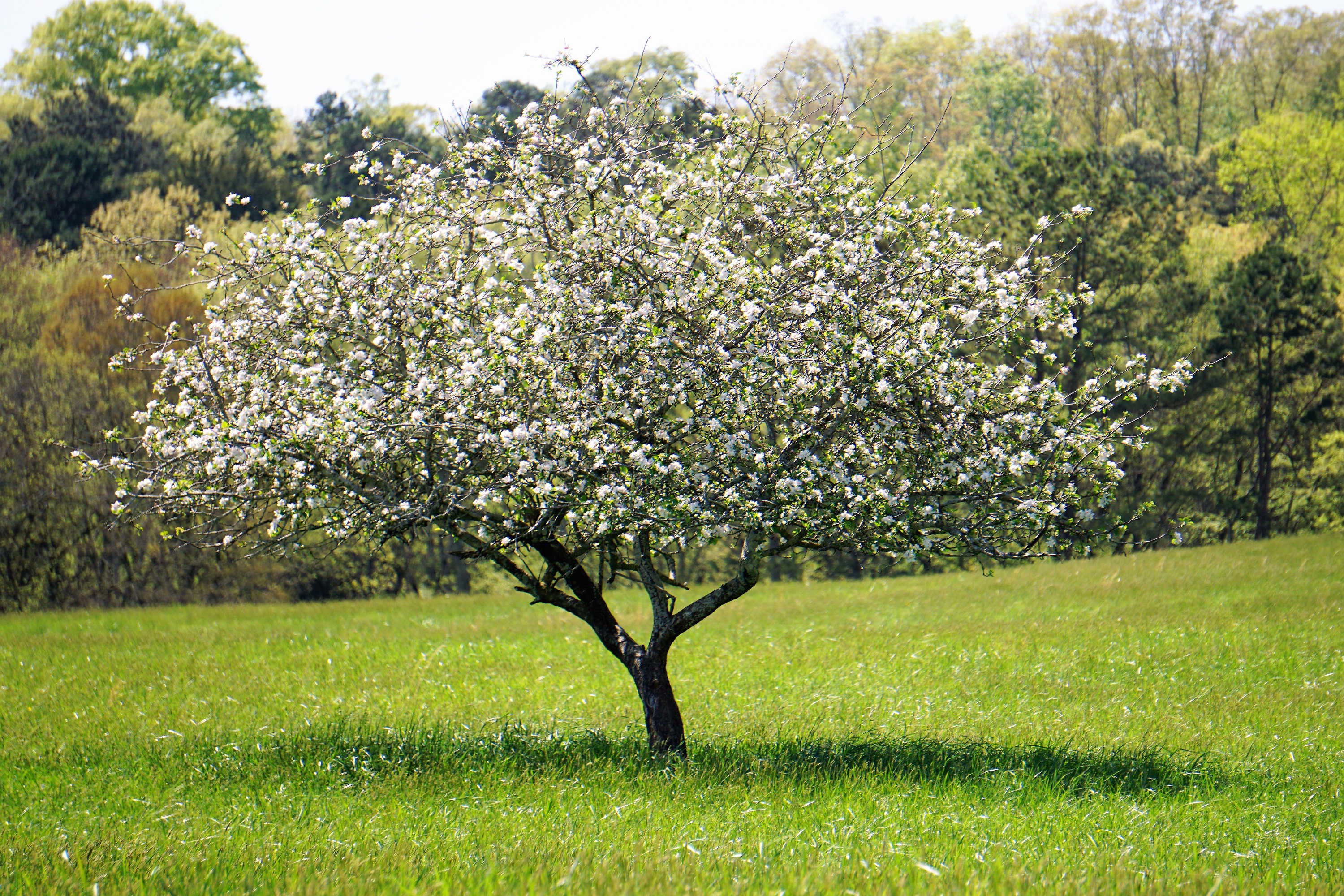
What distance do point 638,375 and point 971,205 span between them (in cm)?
3025

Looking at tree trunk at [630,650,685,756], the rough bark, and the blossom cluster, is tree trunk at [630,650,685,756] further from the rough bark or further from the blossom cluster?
Result: the blossom cluster

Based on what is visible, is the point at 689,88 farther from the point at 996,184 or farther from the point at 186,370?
the point at 996,184

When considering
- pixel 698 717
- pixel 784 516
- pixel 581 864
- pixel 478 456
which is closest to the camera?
pixel 581 864

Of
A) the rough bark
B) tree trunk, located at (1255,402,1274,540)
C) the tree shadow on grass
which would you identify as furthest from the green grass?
tree trunk, located at (1255,402,1274,540)

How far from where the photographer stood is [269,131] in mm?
69812

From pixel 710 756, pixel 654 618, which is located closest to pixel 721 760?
pixel 710 756

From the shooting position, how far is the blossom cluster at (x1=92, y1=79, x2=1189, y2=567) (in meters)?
8.50

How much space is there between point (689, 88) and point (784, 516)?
4054 millimetres

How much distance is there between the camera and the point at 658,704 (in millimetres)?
10281

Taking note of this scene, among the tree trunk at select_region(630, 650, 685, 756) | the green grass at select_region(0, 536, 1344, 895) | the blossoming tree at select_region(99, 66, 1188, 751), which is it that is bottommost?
the green grass at select_region(0, 536, 1344, 895)

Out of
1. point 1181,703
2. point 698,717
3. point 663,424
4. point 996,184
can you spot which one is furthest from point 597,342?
point 996,184

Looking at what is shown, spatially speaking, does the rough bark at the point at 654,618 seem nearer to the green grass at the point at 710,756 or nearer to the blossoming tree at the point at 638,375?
the blossoming tree at the point at 638,375

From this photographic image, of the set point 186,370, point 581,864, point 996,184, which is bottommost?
point 581,864

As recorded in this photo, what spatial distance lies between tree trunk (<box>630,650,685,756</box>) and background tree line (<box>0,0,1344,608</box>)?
4.36 metres
